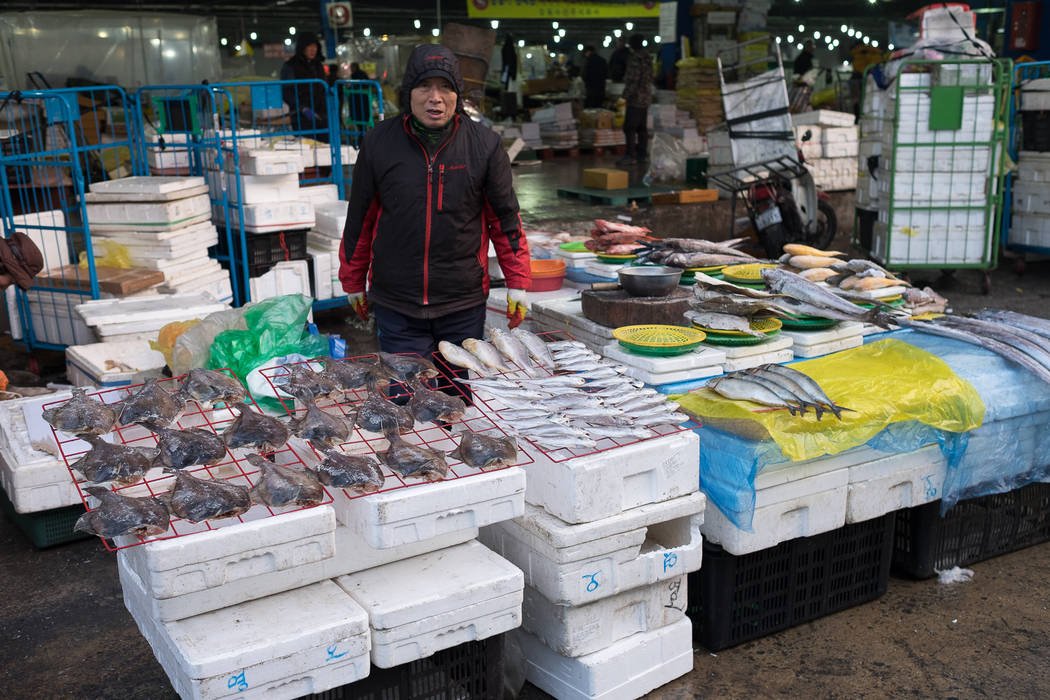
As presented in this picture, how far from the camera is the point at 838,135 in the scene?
1259cm

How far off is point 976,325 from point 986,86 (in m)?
5.01

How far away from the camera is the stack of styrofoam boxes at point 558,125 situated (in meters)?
18.4

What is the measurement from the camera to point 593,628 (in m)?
3.04

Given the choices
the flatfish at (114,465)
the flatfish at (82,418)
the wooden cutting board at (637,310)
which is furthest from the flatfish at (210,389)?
the wooden cutting board at (637,310)

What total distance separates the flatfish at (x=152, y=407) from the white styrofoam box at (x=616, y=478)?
122cm

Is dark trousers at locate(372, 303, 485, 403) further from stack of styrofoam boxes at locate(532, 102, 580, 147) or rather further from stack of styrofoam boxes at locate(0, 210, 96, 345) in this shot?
stack of styrofoam boxes at locate(532, 102, 580, 147)

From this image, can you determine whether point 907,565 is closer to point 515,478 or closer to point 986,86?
point 515,478

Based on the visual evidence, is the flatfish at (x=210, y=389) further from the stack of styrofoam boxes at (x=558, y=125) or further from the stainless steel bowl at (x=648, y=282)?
the stack of styrofoam boxes at (x=558, y=125)

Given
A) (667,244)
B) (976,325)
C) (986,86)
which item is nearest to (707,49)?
(986,86)

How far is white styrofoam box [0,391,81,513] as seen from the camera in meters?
4.17

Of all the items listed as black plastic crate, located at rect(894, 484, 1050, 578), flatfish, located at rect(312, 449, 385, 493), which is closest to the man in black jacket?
flatfish, located at rect(312, 449, 385, 493)

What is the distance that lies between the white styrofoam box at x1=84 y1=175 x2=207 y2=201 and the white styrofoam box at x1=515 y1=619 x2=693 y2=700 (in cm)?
482

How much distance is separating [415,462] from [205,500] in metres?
0.59

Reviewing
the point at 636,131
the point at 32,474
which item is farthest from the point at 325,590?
the point at 636,131
